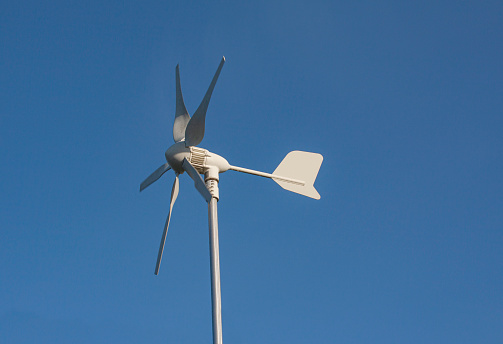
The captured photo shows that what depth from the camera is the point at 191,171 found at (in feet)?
39.7

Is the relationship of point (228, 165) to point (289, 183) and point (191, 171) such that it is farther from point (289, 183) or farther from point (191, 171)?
point (289, 183)

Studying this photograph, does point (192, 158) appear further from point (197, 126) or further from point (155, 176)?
point (155, 176)

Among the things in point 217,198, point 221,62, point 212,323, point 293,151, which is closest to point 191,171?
point 217,198

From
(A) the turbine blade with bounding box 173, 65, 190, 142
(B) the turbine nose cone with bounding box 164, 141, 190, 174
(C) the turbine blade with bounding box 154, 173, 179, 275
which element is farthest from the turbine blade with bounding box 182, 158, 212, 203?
(A) the turbine blade with bounding box 173, 65, 190, 142

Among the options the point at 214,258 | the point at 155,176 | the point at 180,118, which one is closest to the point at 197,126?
the point at 180,118

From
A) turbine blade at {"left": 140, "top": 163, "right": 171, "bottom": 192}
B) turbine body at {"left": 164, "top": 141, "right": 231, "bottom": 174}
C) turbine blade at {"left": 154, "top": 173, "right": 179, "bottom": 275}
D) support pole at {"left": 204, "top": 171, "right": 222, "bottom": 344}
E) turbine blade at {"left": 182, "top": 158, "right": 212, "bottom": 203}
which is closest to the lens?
support pole at {"left": 204, "top": 171, "right": 222, "bottom": 344}

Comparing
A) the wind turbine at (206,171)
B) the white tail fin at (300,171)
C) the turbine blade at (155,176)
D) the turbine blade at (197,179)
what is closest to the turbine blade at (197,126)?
the wind turbine at (206,171)

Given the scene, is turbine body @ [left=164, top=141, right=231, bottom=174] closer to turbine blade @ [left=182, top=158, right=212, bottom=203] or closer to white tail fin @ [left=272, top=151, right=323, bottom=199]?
turbine blade @ [left=182, top=158, right=212, bottom=203]

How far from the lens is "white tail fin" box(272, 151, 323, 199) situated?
49.6ft

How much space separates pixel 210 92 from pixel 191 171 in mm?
1833

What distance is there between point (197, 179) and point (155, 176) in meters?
2.23

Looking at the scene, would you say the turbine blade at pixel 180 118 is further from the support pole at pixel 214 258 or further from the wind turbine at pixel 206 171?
the support pole at pixel 214 258

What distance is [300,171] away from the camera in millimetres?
15414

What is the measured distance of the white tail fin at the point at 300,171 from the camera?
595 inches
